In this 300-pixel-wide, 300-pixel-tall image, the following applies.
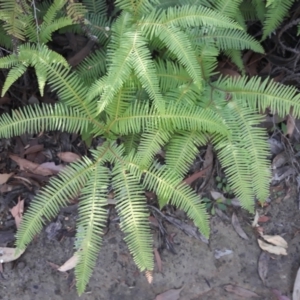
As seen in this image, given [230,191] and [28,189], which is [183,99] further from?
[28,189]

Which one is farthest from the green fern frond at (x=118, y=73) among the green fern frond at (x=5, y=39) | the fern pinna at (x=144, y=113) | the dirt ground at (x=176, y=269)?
the dirt ground at (x=176, y=269)

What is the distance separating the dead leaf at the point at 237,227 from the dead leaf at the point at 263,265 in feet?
0.65

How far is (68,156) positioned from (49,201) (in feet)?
2.47

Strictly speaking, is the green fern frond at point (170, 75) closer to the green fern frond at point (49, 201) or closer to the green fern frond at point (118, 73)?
the green fern frond at point (118, 73)

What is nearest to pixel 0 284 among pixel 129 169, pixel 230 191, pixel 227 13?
pixel 129 169

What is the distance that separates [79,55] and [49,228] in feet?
4.92

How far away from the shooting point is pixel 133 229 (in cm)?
317

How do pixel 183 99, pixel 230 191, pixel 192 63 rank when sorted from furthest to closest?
pixel 230 191 < pixel 183 99 < pixel 192 63

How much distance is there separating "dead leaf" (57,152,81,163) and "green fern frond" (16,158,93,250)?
551mm

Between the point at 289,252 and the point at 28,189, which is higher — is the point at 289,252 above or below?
above

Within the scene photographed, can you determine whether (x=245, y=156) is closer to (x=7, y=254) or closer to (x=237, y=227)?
(x=237, y=227)

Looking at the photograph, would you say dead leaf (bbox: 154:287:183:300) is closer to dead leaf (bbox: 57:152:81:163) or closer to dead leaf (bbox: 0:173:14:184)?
dead leaf (bbox: 57:152:81:163)

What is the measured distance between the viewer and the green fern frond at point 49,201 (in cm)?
314

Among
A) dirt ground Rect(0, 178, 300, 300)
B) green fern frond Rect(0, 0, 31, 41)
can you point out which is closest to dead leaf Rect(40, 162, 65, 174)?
dirt ground Rect(0, 178, 300, 300)
